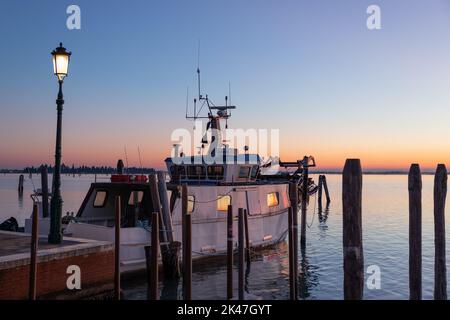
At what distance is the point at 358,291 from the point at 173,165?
1499 cm

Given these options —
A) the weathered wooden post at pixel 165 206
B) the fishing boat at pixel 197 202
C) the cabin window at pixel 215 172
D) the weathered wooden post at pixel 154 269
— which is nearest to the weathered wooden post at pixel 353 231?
the weathered wooden post at pixel 154 269

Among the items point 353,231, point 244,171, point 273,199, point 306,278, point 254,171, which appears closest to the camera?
point 353,231

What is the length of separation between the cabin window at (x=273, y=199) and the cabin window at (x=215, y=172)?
124 inches

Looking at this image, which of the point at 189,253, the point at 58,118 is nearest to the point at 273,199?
the point at 189,253

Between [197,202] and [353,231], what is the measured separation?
34.3 ft

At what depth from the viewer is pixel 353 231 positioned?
894 cm

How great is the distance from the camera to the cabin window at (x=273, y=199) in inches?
916

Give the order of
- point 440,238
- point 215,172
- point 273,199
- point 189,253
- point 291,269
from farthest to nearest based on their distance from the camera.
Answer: point 273,199
point 215,172
point 291,269
point 440,238
point 189,253

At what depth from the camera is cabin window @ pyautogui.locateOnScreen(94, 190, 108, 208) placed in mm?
18922

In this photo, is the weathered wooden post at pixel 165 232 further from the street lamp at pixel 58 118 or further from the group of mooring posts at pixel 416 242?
the group of mooring posts at pixel 416 242

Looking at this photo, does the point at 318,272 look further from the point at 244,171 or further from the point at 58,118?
the point at 58,118

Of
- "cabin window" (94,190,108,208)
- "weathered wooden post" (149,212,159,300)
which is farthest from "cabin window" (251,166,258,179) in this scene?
"weathered wooden post" (149,212,159,300)
